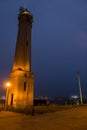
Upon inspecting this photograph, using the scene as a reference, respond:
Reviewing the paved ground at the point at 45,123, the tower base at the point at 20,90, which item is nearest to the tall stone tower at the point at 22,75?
the tower base at the point at 20,90

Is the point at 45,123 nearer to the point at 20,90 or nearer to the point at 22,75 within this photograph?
the point at 20,90

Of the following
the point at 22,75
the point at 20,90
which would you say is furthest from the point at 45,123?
the point at 22,75

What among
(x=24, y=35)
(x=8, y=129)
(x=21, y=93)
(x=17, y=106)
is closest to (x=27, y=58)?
(x=24, y=35)

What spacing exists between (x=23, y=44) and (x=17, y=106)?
42.9 ft

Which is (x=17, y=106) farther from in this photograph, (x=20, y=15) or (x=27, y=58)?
(x=20, y=15)

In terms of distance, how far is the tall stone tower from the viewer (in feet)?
83.0

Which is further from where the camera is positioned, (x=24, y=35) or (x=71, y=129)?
(x=24, y=35)

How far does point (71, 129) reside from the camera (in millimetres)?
9141

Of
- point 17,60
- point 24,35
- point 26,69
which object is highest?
point 24,35

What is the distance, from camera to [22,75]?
86.2 ft

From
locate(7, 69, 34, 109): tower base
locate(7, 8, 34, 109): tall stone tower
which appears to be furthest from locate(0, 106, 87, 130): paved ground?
locate(7, 8, 34, 109): tall stone tower

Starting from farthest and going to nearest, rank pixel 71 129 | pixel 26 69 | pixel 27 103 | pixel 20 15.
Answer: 1. pixel 20 15
2. pixel 26 69
3. pixel 27 103
4. pixel 71 129

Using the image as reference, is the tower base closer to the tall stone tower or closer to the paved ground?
the tall stone tower

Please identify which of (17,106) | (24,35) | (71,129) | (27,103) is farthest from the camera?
(24,35)
